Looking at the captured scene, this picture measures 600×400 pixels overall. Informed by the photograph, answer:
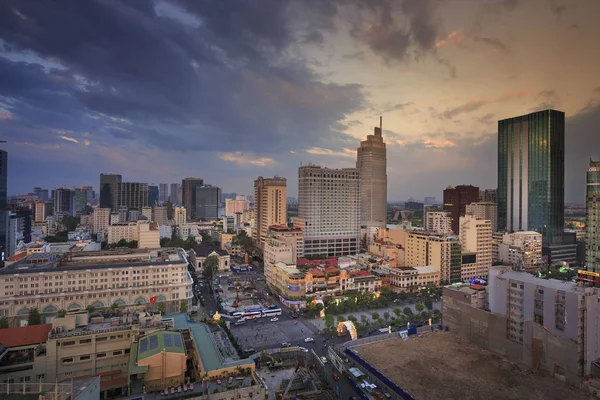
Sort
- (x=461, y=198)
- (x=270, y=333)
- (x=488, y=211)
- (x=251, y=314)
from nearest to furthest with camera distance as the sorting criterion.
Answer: (x=270, y=333)
(x=251, y=314)
(x=488, y=211)
(x=461, y=198)

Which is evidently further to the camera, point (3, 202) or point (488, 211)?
point (488, 211)

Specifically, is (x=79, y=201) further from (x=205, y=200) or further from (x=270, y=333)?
(x=270, y=333)

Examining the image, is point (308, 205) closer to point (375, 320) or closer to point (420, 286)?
point (420, 286)

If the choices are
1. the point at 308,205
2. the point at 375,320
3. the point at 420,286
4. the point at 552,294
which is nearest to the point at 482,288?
the point at 552,294

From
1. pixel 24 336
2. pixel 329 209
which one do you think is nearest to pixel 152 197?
pixel 329 209

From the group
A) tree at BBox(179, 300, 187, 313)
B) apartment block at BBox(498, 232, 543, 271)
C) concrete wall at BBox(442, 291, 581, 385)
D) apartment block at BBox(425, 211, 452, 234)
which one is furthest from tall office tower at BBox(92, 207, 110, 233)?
apartment block at BBox(498, 232, 543, 271)

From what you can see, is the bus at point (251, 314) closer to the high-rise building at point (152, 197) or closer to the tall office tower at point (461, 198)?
the tall office tower at point (461, 198)

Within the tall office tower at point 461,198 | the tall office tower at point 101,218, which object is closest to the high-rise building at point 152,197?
the tall office tower at point 101,218
